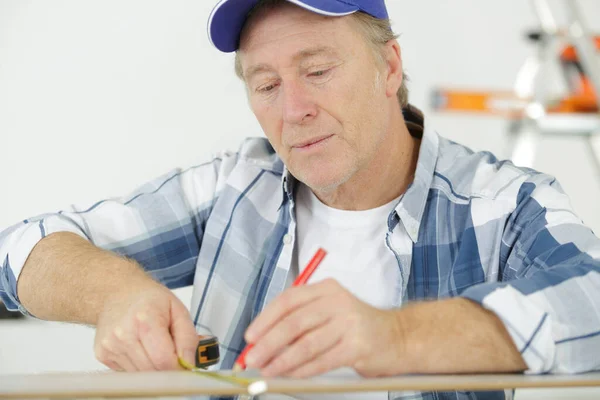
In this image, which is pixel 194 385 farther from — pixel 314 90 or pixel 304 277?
pixel 314 90

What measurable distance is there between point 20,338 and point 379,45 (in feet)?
6.31

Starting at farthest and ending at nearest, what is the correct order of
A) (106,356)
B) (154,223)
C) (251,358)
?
1. (154,223)
2. (106,356)
3. (251,358)

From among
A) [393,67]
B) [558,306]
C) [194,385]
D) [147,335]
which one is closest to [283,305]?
[194,385]

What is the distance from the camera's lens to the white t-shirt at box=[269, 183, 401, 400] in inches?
54.1

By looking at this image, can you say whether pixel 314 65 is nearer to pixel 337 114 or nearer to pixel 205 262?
pixel 337 114

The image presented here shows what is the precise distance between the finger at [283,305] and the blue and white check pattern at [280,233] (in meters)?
0.34

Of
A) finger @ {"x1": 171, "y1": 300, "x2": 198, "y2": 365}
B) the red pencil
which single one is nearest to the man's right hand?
finger @ {"x1": 171, "y1": 300, "x2": 198, "y2": 365}

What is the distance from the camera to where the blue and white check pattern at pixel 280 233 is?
1210mm

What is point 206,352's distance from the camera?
98cm

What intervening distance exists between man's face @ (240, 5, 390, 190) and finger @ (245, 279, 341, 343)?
555 millimetres

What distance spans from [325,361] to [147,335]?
29cm

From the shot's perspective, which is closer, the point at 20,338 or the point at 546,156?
the point at 20,338

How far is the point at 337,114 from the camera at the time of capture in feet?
4.43

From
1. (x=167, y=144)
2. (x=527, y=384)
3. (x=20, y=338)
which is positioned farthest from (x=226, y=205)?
(x=167, y=144)
